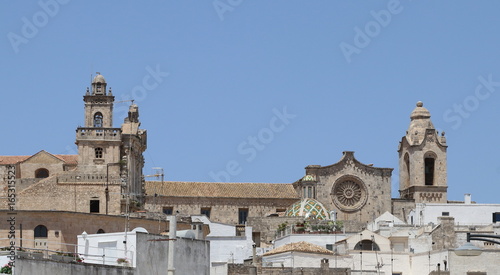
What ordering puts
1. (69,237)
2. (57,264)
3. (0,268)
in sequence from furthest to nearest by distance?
(69,237) < (57,264) < (0,268)

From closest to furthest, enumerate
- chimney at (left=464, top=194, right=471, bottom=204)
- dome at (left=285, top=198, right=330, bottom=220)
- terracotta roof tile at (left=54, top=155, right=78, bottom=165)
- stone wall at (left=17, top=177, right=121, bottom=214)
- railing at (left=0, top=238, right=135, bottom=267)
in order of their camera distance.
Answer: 1. railing at (left=0, top=238, right=135, bottom=267)
2. stone wall at (left=17, top=177, right=121, bottom=214)
3. terracotta roof tile at (left=54, top=155, right=78, bottom=165)
4. dome at (left=285, top=198, right=330, bottom=220)
5. chimney at (left=464, top=194, right=471, bottom=204)

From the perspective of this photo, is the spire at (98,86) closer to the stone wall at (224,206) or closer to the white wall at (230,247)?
the white wall at (230,247)

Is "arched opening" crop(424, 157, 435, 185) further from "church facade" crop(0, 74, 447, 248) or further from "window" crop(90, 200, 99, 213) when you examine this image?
"window" crop(90, 200, 99, 213)

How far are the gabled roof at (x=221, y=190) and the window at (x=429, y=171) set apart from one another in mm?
12441

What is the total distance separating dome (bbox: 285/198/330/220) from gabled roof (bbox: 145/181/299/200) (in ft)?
16.6

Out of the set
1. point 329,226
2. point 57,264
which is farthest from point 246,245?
point 57,264

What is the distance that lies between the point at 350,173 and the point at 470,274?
35.1 metres

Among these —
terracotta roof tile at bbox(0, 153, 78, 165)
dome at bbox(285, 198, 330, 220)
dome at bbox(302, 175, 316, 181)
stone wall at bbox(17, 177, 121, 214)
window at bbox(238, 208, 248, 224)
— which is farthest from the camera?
dome at bbox(302, 175, 316, 181)

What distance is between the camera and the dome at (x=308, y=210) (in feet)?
289

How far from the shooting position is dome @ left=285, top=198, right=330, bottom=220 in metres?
88.1

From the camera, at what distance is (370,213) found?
317ft

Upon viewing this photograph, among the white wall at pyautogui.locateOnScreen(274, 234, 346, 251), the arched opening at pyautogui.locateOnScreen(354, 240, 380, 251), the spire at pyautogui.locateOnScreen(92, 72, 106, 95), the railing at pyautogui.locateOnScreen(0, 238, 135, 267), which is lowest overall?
the railing at pyautogui.locateOnScreen(0, 238, 135, 267)

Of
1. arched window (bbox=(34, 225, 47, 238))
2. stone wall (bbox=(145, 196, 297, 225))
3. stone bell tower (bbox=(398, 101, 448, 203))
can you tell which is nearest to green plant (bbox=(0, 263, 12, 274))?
arched window (bbox=(34, 225, 47, 238))

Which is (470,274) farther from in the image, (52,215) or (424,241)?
(52,215)
